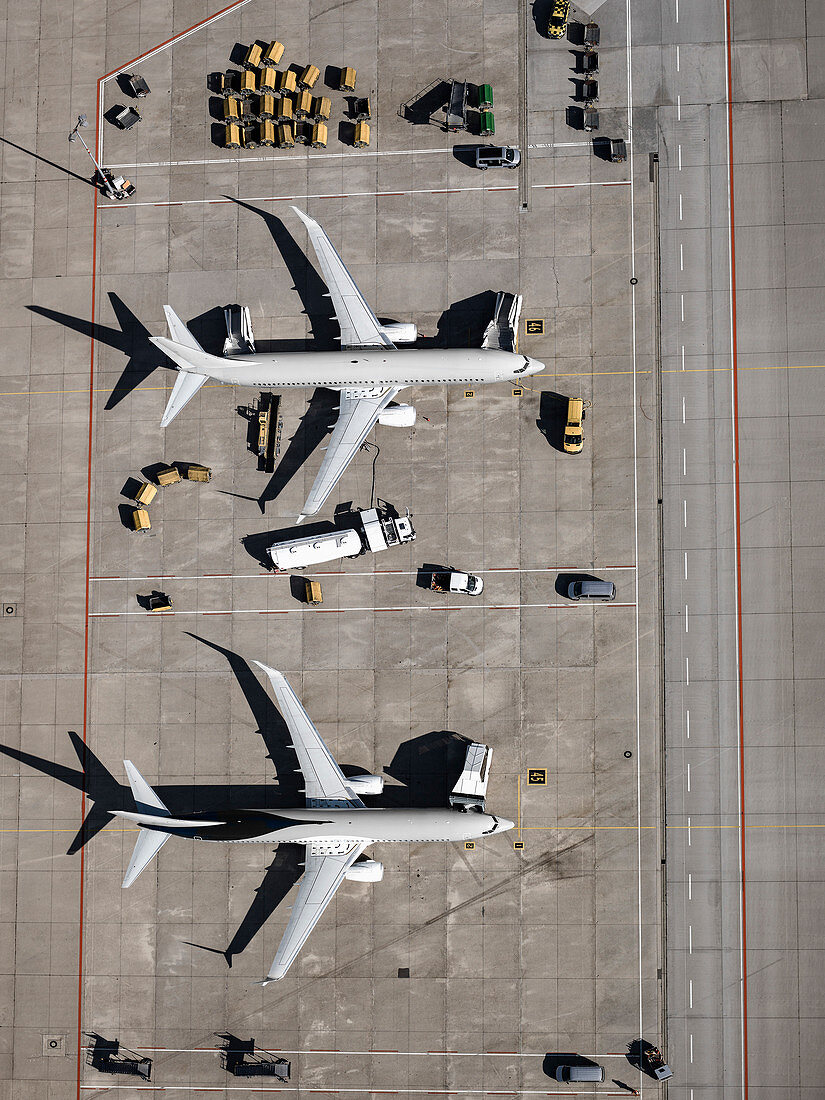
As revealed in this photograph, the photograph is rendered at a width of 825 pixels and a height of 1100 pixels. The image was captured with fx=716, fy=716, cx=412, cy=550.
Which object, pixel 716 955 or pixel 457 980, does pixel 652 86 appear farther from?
pixel 457 980

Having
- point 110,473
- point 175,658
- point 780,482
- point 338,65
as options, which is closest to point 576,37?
point 338,65

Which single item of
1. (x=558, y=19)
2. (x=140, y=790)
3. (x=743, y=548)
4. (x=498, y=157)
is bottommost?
(x=140, y=790)

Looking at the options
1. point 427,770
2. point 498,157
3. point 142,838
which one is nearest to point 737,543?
point 427,770

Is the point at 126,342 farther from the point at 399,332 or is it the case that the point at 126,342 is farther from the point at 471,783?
the point at 471,783

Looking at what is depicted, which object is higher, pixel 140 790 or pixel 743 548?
pixel 743 548

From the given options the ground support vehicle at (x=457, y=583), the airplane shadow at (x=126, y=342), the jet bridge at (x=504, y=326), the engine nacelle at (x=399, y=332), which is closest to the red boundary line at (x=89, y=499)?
the airplane shadow at (x=126, y=342)

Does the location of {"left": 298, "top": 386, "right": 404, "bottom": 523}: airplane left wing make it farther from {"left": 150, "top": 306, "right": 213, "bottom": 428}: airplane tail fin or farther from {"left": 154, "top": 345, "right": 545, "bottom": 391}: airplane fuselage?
{"left": 150, "top": 306, "right": 213, "bottom": 428}: airplane tail fin

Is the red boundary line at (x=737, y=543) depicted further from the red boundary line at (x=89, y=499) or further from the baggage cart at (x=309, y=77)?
the red boundary line at (x=89, y=499)
